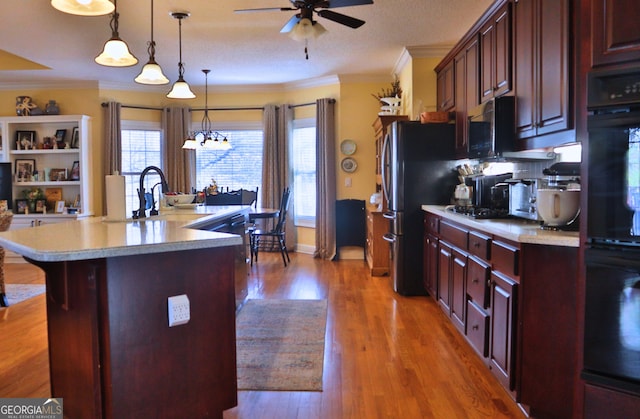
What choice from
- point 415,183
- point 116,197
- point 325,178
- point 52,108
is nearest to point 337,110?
point 325,178

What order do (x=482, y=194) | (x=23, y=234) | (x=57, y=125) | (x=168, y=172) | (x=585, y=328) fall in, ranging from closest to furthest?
(x=585, y=328)
(x=23, y=234)
(x=482, y=194)
(x=57, y=125)
(x=168, y=172)

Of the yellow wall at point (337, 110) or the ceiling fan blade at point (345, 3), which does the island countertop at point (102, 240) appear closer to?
the ceiling fan blade at point (345, 3)

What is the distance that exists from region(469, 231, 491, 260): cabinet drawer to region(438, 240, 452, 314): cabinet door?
52 centimetres

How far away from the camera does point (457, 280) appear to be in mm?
3082

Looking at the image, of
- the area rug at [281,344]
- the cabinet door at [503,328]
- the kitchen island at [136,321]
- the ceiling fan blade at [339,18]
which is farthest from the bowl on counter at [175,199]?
the cabinet door at [503,328]

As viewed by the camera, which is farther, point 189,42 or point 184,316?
point 189,42

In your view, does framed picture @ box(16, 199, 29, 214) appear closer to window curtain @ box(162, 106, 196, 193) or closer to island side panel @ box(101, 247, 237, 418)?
window curtain @ box(162, 106, 196, 193)

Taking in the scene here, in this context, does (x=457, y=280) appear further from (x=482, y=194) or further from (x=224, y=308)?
(x=224, y=308)

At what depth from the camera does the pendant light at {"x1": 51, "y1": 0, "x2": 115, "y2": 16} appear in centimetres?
212

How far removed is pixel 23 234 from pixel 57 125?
17.5 feet

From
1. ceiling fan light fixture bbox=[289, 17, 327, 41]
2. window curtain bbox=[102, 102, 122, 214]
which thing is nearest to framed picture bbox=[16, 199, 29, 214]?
window curtain bbox=[102, 102, 122, 214]

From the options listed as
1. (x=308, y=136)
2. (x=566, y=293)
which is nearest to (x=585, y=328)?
(x=566, y=293)

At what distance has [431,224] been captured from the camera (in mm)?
3891

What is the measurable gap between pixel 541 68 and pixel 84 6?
244cm
